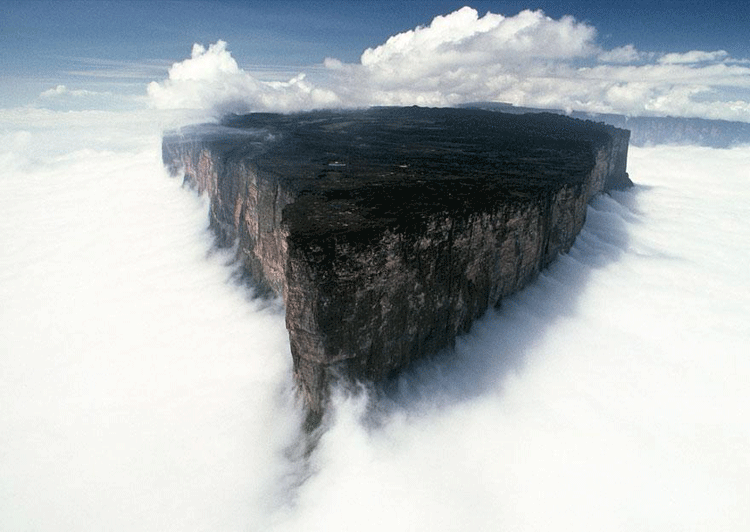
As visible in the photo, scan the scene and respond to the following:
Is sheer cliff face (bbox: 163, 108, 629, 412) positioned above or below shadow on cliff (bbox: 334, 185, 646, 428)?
above

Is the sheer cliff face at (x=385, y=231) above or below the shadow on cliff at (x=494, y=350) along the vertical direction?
above

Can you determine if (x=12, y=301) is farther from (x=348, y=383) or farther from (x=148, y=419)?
(x=348, y=383)

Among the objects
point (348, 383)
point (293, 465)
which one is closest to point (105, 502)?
point (293, 465)

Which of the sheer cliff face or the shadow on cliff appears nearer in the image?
the sheer cliff face

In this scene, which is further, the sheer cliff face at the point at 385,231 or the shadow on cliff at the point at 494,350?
the shadow on cliff at the point at 494,350

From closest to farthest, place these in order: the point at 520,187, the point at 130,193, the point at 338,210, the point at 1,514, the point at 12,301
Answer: the point at 1,514, the point at 338,210, the point at 520,187, the point at 12,301, the point at 130,193
